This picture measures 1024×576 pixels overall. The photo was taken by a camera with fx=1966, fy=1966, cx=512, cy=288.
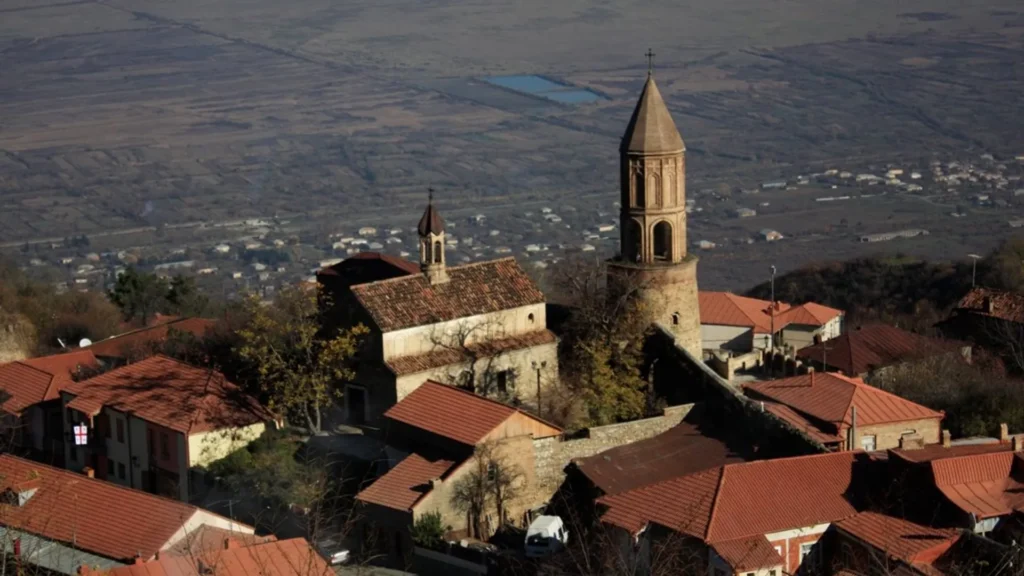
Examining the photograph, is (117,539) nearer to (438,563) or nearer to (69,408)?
(438,563)

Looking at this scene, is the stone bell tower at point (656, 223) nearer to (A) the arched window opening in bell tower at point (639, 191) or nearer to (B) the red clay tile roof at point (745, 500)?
(A) the arched window opening in bell tower at point (639, 191)

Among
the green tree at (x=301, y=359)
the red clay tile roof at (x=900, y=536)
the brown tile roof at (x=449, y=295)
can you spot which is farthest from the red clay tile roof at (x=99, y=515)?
the red clay tile roof at (x=900, y=536)

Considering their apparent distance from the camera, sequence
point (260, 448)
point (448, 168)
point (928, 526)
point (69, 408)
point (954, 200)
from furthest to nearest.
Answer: point (448, 168) < point (954, 200) < point (69, 408) < point (260, 448) < point (928, 526)

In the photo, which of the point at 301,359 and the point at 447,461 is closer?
the point at 447,461

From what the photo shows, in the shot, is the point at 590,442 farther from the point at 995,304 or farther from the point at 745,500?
the point at 995,304

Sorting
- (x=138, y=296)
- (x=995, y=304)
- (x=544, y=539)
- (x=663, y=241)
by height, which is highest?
(x=663, y=241)

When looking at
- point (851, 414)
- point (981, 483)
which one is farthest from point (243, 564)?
point (851, 414)

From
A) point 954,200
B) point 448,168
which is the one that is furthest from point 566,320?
point 448,168
